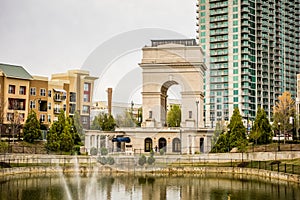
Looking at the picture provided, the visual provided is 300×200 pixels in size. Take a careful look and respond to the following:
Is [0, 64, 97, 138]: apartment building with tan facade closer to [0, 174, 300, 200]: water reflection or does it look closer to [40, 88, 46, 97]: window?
[40, 88, 46, 97]: window

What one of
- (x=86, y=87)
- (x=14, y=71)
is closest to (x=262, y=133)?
(x=14, y=71)

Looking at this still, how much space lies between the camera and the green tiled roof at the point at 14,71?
265ft

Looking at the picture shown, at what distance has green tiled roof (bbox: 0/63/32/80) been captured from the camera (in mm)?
80625

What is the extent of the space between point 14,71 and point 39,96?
682 cm

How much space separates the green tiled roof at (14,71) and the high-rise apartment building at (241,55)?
177ft

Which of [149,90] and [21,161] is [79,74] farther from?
[21,161]

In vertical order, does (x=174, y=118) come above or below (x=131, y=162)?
above

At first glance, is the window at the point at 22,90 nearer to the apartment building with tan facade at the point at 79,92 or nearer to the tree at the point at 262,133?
the apartment building with tan facade at the point at 79,92

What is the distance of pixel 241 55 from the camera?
413ft

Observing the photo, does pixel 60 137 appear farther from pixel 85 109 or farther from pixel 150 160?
pixel 85 109

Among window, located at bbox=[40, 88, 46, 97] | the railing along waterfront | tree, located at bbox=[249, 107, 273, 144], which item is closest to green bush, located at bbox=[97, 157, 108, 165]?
the railing along waterfront

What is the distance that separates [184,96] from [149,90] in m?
5.71

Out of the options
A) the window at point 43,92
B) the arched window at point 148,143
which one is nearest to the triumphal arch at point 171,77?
the arched window at point 148,143

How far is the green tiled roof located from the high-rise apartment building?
5402cm
